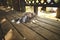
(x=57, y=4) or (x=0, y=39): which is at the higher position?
(x=57, y=4)

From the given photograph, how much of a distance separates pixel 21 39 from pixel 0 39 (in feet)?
1.01

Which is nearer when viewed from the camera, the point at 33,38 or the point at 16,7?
the point at 33,38

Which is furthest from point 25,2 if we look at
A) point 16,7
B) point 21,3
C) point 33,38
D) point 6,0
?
point 6,0

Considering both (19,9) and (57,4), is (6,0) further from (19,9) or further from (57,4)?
(57,4)

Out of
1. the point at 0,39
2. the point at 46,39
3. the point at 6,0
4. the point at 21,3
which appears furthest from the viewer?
the point at 6,0

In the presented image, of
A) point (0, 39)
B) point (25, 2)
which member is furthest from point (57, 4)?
point (0, 39)

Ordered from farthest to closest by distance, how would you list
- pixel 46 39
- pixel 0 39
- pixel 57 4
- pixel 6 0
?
1. pixel 6 0
2. pixel 57 4
3. pixel 46 39
4. pixel 0 39

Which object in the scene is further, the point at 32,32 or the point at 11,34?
the point at 32,32

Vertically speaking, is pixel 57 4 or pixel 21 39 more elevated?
pixel 57 4

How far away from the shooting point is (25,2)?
4.56 m

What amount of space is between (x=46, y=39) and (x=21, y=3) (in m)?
3.02

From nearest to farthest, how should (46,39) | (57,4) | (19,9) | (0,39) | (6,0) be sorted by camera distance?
(0,39) → (46,39) → (57,4) → (19,9) → (6,0)

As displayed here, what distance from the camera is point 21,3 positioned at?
14.6 ft

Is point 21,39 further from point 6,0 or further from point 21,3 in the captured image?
point 6,0
